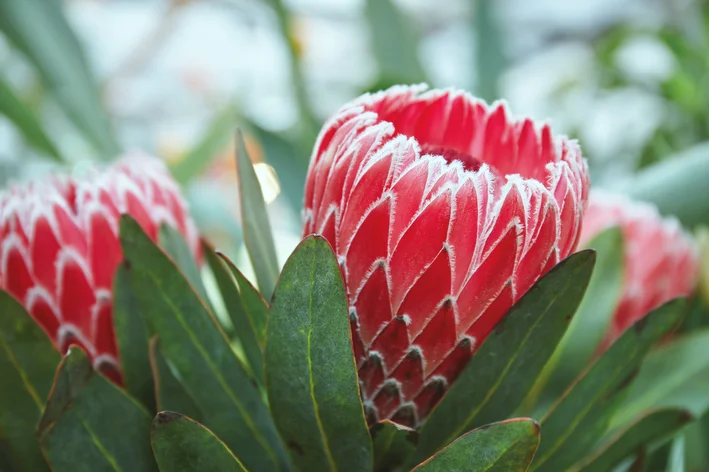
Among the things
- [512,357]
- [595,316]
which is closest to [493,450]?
[512,357]

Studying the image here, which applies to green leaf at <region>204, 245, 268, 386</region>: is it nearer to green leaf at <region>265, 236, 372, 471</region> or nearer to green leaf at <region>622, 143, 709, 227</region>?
green leaf at <region>265, 236, 372, 471</region>

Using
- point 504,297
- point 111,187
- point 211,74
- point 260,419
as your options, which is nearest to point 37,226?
point 111,187

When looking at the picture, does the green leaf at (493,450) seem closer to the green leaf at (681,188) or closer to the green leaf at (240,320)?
the green leaf at (240,320)

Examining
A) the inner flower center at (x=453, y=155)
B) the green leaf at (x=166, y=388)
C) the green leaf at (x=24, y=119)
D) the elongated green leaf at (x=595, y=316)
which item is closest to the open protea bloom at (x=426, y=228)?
the inner flower center at (x=453, y=155)

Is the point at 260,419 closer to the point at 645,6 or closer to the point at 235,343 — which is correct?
the point at 235,343

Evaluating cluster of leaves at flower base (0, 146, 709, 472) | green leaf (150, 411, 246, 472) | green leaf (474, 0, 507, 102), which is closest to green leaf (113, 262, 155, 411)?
cluster of leaves at flower base (0, 146, 709, 472)
